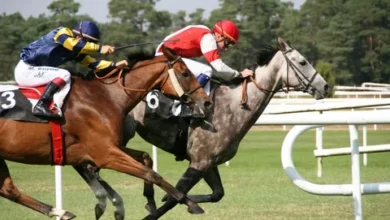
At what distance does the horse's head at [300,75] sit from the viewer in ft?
28.5

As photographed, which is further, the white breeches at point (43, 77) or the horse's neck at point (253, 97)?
the horse's neck at point (253, 97)

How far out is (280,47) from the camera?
8.75m

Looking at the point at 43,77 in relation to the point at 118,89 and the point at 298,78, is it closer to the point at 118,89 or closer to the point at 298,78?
the point at 118,89

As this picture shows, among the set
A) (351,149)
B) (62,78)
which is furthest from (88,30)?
(351,149)

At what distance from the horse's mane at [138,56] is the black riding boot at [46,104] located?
812mm

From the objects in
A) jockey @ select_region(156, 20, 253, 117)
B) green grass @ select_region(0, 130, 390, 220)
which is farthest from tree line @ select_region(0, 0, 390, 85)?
jockey @ select_region(156, 20, 253, 117)

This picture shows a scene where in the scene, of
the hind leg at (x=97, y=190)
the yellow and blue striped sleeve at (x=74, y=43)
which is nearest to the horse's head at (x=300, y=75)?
the yellow and blue striped sleeve at (x=74, y=43)

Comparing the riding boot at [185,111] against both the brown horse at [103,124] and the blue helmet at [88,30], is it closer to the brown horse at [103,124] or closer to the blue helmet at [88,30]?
the brown horse at [103,124]

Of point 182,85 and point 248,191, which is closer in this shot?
point 182,85

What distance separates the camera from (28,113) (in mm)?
7719

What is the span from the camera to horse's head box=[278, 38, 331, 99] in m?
8.67

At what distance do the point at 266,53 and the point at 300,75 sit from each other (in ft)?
1.27

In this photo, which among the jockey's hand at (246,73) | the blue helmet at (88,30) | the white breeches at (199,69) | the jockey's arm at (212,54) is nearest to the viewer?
the blue helmet at (88,30)

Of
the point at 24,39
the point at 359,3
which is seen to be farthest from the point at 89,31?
the point at 359,3
